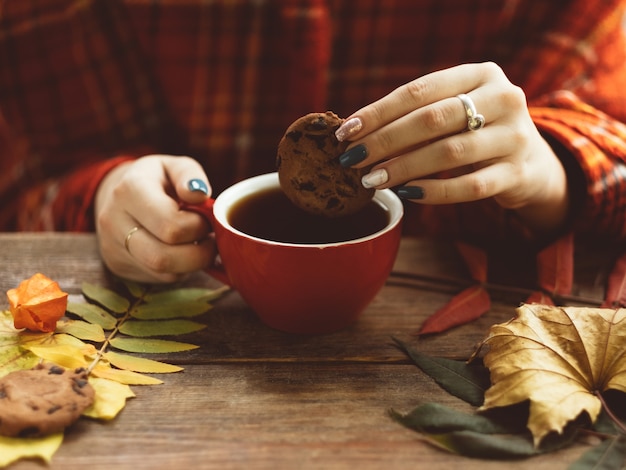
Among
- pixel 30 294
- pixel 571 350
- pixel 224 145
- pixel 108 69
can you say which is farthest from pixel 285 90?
pixel 571 350

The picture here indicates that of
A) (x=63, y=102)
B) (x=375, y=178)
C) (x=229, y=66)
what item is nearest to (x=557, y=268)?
(x=375, y=178)

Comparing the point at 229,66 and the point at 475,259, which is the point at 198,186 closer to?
the point at 475,259

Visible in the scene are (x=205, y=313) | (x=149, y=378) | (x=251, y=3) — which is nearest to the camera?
(x=149, y=378)

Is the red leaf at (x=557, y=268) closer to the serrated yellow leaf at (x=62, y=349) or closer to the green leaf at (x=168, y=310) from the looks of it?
the green leaf at (x=168, y=310)

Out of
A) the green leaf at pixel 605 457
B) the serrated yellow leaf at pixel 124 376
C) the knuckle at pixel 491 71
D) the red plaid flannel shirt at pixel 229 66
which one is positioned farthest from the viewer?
the red plaid flannel shirt at pixel 229 66

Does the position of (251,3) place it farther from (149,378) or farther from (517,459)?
(517,459)

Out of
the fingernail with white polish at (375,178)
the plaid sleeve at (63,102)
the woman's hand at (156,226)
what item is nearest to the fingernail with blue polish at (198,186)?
the woman's hand at (156,226)
